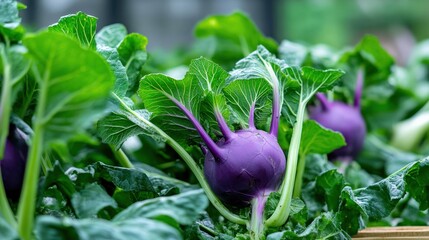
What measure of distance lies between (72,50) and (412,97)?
0.99m

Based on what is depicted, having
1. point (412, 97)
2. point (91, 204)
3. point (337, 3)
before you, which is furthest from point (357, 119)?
point (337, 3)

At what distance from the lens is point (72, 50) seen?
0.55 meters

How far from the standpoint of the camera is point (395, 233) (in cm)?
78

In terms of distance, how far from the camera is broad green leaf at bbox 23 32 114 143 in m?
0.54

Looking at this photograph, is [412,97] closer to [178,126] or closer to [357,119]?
[357,119]

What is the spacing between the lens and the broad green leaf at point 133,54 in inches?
34.4

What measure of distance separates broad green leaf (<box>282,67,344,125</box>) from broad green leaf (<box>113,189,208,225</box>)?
250mm

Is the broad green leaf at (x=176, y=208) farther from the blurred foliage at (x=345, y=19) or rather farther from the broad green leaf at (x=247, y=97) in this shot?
the blurred foliage at (x=345, y=19)

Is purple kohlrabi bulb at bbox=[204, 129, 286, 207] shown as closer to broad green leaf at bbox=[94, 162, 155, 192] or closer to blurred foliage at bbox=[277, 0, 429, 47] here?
broad green leaf at bbox=[94, 162, 155, 192]

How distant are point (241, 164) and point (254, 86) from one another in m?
0.10

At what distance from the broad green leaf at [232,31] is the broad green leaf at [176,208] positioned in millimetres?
693

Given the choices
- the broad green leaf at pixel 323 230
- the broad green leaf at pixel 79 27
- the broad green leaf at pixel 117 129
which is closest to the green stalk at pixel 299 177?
the broad green leaf at pixel 323 230

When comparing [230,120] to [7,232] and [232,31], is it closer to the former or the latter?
[7,232]

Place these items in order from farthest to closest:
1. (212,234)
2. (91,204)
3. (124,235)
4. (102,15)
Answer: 1. (102,15)
2. (212,234)
3. (91,204)
4. (124,235)
